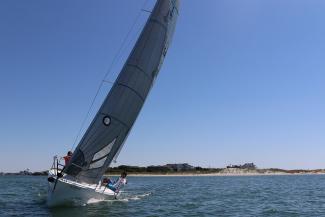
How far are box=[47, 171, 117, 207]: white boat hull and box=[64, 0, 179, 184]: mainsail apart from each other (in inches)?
29.3

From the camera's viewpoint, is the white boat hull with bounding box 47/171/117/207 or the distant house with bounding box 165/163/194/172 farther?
the distant house with bounding box 165/163/194/172

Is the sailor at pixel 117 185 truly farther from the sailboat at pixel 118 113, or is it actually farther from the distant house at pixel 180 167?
the distant house at pixel 180 167

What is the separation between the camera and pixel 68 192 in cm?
2094

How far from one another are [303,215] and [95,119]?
11.5 meters

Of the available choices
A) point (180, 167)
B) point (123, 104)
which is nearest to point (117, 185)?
point (123, 104)

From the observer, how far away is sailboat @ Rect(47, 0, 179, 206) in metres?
22.1

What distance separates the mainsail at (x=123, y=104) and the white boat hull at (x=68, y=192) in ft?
2.44

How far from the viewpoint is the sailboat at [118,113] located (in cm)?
2214

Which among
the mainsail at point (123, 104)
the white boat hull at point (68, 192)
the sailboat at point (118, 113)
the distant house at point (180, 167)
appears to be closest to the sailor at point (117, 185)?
the sailboat at point (118, 113)

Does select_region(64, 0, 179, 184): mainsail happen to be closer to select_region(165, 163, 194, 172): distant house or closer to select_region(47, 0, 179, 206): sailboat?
select_region(47, 0, 179, 206): sailboat

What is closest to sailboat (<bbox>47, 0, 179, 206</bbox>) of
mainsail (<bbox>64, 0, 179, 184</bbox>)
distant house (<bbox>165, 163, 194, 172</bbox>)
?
mainsail (<bbox>64, 0, 179, 184</bbox>)

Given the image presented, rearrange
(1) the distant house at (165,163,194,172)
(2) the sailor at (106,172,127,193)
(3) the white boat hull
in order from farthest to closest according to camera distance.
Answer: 1. (1) the distant house at (165,163,194,172)
2. (2) the sailor at (106,172,127,193)
3. (3) the white boat hull

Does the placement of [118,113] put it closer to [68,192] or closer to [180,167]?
[68,192]

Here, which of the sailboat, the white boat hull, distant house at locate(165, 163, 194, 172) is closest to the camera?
the white boat hull
